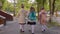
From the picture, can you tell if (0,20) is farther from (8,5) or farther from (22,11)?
(8,5)

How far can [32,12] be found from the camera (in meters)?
12.9

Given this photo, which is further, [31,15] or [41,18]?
[41,18]

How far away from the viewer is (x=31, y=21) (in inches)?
504

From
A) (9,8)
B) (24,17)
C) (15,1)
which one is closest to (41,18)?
(24,17)

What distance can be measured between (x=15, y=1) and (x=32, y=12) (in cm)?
4797


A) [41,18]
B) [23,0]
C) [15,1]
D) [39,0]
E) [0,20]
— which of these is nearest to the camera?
[41,18]

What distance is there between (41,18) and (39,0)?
14.9 m

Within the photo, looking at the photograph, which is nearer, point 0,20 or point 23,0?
point 0,20

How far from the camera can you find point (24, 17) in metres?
13.8

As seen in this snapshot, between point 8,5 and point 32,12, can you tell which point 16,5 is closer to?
A: point 8,5

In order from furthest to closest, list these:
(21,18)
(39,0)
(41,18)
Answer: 1. (39,0)
2. (41,18)
3. (21,18)

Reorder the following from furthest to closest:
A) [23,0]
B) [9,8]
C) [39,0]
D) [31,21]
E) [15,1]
→ [9,8] < [15,1] < [23,0] < [39,0] < [31,21]

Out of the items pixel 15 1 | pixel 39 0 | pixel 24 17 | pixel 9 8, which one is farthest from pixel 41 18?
pixel 9 8

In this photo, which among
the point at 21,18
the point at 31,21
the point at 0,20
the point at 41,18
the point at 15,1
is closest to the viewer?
the point at 31,21
